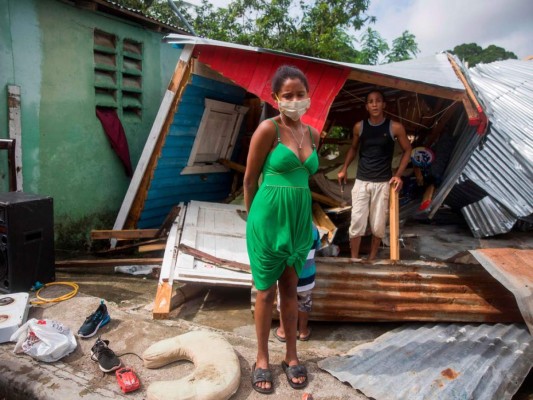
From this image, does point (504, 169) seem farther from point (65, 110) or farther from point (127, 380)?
point (65, 110)

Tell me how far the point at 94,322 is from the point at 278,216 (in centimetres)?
185

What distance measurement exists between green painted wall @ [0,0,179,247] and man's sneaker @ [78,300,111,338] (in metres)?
3.12

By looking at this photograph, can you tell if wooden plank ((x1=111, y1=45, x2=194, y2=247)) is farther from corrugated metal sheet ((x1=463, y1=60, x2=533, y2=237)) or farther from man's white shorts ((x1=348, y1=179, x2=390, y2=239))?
corrugated metal sheet ((x1=463, y1=60, x2=533, y2=237))

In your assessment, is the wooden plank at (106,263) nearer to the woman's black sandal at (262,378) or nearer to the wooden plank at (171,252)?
the wooden plank at (171,252)

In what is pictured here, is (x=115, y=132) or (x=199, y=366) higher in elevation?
(x=115, y=132)

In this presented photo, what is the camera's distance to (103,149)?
6609 mm

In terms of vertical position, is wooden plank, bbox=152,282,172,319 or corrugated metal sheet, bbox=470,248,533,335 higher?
corrugated metal sheet, bbox=470,248,533,335

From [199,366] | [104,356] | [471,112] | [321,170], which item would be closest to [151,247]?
[104,356]

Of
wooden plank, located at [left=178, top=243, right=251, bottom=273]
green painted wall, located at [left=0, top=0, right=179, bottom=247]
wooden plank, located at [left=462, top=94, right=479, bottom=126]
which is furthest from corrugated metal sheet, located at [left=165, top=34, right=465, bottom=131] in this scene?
green painted wall, located at [left=0, top=0, right=179, bottom=247]

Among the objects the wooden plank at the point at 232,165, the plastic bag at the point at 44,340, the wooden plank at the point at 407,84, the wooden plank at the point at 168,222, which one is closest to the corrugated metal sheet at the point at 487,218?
the wooden plank at the point at 407,84

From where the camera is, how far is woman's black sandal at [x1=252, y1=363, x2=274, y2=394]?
247 centimetres

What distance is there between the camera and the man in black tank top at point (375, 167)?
429 centimetres

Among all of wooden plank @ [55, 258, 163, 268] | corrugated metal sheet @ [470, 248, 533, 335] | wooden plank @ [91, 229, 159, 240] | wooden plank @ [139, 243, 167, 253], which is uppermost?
corrugated metal sheet @ [470, 248, 533, 335]

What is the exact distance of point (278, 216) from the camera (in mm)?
2383
